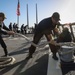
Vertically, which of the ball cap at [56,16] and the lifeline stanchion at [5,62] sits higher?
the ball cap at [56,16]

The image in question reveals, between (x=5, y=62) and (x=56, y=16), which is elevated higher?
(x=56, y=16)

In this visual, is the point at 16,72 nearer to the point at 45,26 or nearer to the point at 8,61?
the point at 8,61

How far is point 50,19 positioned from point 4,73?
244 cm

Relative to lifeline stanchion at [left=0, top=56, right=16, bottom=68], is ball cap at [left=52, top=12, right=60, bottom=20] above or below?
above

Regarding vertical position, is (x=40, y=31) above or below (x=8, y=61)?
above

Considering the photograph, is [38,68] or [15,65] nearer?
[38,68]

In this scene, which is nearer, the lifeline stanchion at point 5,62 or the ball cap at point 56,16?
the ball cap at point 56,16

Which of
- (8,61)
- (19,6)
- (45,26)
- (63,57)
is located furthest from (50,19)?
(19,6)

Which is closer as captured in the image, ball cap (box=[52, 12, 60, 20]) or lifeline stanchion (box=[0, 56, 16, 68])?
ball cap (box=[52, 12, 60, 20])

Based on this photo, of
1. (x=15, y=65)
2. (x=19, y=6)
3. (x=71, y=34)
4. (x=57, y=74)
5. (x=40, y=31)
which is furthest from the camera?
(x=19, y=6)

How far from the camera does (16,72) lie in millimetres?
6820

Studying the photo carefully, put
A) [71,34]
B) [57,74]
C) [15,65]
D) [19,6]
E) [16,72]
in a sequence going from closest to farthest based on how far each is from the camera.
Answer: [57,74] < [16,72] < [15,65] < [71,34] < [19,6]

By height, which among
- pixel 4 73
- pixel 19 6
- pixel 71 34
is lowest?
pixel 4 73

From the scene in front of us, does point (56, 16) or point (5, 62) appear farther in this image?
point (5, 62)
